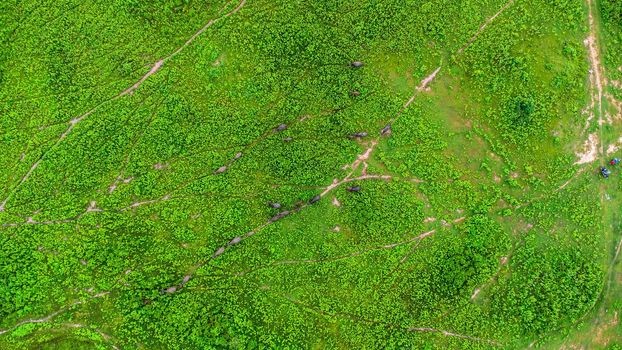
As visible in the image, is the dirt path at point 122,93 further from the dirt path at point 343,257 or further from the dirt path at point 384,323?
the dirt path at point 384,323

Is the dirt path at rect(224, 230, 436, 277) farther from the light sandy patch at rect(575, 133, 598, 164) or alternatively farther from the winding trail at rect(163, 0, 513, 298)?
the light sandy patch at rect(575, 133, 598, 164)

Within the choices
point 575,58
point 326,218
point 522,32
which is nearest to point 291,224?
point 326,218

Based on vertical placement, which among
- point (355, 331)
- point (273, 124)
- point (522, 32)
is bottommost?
point (355, 331)

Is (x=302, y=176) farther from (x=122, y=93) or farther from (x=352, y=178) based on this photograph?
(x=122, y=93)

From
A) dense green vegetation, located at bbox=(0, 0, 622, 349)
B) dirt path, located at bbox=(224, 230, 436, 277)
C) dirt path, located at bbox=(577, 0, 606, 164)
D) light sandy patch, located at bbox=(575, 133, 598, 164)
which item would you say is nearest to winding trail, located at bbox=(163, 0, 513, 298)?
dense green vegetation, located at bbox=(0, 0, 622, 349)

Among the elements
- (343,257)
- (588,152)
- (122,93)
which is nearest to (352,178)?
(343,257)

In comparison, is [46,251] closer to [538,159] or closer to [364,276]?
[364,276]

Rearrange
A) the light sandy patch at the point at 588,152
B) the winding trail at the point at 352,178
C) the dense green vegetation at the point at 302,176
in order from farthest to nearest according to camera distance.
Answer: the light sandy patch at the point at 588,152 → the winding trail at the point at 352,178 → the dense green vegetation at the point at 302,176

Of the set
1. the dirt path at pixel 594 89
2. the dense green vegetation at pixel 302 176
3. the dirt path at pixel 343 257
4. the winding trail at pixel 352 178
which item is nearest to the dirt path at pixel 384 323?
the dense green vegetation at pixel 302 176
